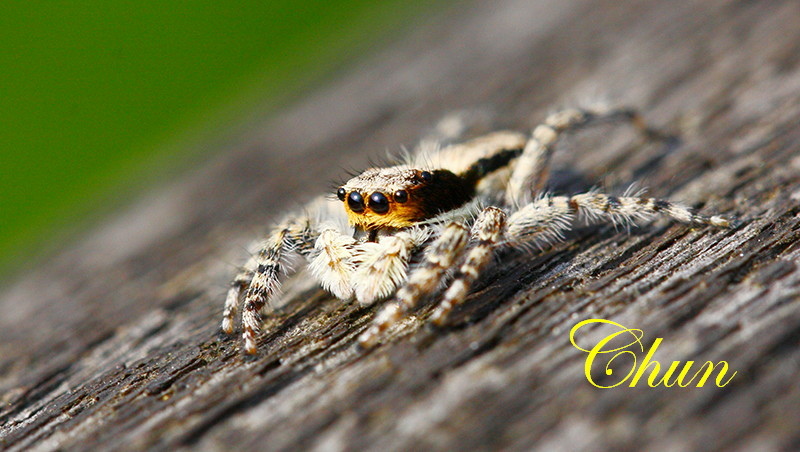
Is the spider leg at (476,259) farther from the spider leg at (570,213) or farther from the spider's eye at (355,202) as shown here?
the spider's eye at (355,202)

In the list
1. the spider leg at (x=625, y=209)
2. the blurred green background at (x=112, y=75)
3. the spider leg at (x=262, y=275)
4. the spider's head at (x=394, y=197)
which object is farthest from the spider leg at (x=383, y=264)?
the blurred green background at (x=112, y=75)

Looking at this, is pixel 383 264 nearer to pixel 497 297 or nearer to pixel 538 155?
pixel 497 297

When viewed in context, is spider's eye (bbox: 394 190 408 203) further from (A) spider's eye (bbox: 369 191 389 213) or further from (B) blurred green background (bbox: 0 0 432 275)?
(B) blurred green background (bbox: 0 0 432 275)

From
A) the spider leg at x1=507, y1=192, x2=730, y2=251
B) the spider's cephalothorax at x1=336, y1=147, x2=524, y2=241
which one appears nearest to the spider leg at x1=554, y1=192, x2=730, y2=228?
the spider leg at x1=507, y1=192, x2=730, y2=251

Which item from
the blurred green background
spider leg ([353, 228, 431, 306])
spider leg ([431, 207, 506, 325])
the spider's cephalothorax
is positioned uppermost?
the blurred green background

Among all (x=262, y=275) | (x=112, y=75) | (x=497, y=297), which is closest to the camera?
(x=497, y=297)

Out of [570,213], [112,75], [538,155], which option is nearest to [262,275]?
[570,213]

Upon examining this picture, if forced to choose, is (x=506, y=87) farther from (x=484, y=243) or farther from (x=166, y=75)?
(x=166, y=75)
